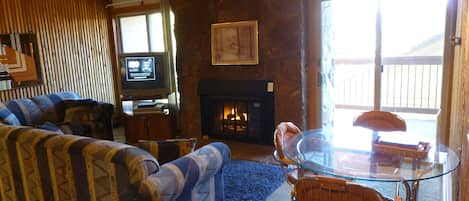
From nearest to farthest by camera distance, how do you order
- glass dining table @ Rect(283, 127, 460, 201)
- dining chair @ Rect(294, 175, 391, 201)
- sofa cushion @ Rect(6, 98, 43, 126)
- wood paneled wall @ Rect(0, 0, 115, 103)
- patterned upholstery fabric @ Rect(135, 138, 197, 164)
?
dining chair @ Rect(294, 175, 391, 201)
glass dining table @ Rect(283, 127, 460, 201)
patterned upholstery fabric @ Rect(135, 138, 197, 164)
sofa cushion @ Rect(6, 98, 43, 126)
wood paneled wall @ Rect(0, 0, 115, 103)

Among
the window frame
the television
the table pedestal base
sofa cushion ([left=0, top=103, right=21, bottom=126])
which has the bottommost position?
the table pedestal base

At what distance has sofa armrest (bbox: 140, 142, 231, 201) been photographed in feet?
5.44

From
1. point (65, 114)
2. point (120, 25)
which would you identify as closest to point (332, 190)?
point (65, 114)

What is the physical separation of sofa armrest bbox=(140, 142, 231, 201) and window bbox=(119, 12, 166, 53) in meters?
3.73

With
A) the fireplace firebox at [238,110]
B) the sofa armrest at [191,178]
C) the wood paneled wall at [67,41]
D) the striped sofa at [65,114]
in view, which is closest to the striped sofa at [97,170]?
the sofa armrest at [191,178]

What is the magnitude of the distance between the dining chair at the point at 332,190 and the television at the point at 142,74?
3934 mm

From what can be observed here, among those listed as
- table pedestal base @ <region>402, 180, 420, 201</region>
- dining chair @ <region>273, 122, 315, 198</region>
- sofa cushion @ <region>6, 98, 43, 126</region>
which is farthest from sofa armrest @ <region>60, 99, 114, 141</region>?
table pedestal base @ <region>402, 180, 420, 201</region>

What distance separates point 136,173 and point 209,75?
137 inches

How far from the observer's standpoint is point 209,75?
5.05 meters

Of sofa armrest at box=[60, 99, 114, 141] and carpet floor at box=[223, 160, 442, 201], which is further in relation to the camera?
sofa armrest at box=[60, 99, 114, 141]

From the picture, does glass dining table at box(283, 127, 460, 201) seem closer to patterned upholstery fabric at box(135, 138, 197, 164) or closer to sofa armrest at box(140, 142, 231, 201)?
sofa armrest at box(140, 142, 231, 201)

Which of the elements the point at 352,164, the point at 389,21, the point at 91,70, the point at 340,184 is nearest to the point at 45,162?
the point at 340,184

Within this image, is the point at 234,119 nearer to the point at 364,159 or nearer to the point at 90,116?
the point at 90,116

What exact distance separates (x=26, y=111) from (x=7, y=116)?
57cm
